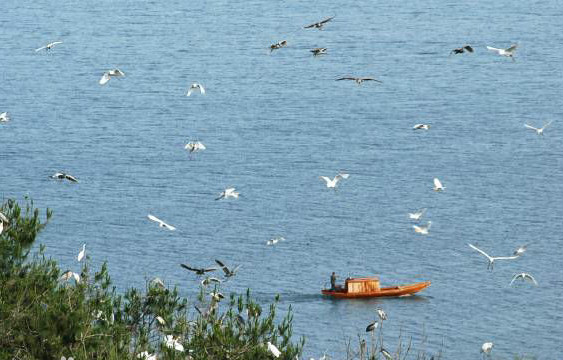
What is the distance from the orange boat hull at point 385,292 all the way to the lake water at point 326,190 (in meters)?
1.00

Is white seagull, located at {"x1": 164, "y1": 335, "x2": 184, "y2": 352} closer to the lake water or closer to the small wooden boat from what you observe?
the lake water

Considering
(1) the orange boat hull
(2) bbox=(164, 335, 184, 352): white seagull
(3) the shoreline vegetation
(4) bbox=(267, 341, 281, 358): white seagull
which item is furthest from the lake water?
(4) bbox=(267, 341, 281, 358): white seagull

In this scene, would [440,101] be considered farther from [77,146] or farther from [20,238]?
[20,238]

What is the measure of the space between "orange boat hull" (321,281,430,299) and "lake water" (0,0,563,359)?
1.00 meters

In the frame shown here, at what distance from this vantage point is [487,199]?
143250 millimetres

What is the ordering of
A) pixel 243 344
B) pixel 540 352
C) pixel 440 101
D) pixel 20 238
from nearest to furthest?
pixel 243 344, pixel 20 238, pixel 540 352, pixel 440 101

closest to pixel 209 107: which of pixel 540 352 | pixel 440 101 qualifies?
pixel 440 101

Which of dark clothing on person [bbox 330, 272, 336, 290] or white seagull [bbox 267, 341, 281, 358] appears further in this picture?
dark clothing on person [bbox 330, 272, 336, 290]

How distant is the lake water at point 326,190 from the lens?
116062 mm

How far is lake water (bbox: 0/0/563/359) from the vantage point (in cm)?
11606

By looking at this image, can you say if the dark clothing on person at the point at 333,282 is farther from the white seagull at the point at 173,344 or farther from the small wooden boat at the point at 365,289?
the white seagull at the point at 173,344

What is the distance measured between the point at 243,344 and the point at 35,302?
5.56m

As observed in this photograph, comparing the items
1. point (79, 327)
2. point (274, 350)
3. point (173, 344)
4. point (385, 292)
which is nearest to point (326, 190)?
point (385, 292)

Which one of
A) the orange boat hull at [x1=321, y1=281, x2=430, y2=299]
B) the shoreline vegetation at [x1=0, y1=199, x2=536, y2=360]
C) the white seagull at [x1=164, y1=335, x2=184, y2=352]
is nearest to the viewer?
the white seagull at [x1=164, y1=335, x2=184, y2=352]
